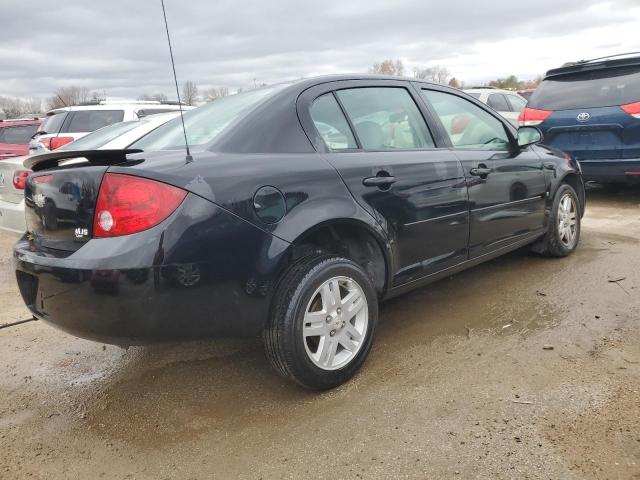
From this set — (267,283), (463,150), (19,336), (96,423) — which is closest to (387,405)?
(267,283)

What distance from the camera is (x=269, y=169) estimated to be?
2.40 metres

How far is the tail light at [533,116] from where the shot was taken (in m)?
6.58

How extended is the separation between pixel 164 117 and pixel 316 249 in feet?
10.7

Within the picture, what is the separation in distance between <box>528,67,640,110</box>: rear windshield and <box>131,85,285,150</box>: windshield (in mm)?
4780

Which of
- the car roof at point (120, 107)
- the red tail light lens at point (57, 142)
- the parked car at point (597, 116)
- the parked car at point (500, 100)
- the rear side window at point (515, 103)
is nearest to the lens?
the parked car at point (597, 116)

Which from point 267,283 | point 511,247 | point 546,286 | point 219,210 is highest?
point 219,210

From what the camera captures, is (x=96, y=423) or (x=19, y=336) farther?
(x=19, y=336)

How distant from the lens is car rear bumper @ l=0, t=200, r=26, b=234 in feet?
14.7

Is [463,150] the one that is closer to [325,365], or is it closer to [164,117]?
[325,365]

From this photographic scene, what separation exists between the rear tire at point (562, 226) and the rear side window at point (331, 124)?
229cm

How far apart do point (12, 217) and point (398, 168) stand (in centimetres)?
350

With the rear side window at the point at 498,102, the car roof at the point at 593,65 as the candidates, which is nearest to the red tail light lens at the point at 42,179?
the car roof at the point at 593,65

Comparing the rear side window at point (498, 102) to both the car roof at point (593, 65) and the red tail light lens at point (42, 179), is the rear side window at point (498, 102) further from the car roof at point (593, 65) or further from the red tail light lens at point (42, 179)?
the red tail light lens at point (42, 179)

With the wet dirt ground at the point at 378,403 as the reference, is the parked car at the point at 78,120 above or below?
above
